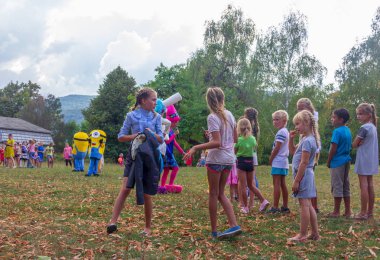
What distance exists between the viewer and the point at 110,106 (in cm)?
5922

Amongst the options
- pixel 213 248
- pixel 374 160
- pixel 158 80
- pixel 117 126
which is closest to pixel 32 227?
pixel 213 248

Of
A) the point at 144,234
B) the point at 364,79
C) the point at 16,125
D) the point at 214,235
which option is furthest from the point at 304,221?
the point at 16,125

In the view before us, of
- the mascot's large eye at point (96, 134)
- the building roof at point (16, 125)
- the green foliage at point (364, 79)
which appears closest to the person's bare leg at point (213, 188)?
the mascot's large eye at point (96, 134)

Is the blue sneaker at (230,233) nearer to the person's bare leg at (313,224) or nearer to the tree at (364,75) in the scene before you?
the person's bare leg at (313,224)

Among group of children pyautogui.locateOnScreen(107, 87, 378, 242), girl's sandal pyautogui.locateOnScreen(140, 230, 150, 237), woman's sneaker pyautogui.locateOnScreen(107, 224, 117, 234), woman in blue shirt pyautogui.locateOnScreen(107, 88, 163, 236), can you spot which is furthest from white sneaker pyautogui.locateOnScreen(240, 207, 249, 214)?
woman's sneaker pyautogui.locateOnScreen(107, 224, 117, 234)

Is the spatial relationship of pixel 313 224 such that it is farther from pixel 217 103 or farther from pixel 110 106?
pixel 110 106

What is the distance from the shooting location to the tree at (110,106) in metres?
57.7

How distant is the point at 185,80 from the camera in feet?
159

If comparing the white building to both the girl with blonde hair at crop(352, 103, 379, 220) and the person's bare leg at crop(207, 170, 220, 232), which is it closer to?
the girl with blonde hair at crop(352, 103, 379, 220)

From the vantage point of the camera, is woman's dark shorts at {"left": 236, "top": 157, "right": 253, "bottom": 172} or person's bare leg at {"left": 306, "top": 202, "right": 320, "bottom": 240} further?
woman's dark shorts at {"left": 236, "top": 157, "right": 253, "bottom": 172}

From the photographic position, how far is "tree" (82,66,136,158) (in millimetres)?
57722

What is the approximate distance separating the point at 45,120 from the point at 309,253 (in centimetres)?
8810

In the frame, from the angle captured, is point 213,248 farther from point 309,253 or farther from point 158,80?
point 158,80

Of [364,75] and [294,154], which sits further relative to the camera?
[364,75]
